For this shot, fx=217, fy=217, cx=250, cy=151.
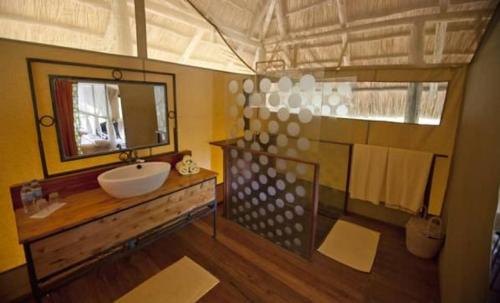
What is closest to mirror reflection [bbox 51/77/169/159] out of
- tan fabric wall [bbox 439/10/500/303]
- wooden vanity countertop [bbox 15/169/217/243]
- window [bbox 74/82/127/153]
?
window [bbox 74/82/127/153]

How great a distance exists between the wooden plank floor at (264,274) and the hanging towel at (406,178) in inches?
16.9

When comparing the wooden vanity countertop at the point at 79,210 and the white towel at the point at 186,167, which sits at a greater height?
the white towel at the point at 186,167

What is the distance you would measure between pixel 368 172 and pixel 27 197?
3079 mm

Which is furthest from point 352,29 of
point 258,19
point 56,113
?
point 56,113

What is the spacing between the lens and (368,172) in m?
2.59

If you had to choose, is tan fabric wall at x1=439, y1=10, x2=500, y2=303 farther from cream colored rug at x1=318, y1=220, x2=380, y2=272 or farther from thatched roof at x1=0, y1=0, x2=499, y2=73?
cream colored rug at x1=318, y1=220, x2=380, y2=272

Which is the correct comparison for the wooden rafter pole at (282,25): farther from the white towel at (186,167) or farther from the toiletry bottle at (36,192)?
the toiletry bottle at (36,192)

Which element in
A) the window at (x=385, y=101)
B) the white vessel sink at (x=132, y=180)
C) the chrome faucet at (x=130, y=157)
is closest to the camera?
the white vessel sink at (x=132, y=180)

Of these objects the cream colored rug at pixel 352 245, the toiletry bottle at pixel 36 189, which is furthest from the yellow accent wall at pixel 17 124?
the cream colored rug at pixel 352 245

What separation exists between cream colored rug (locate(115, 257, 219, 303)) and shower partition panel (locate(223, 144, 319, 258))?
76cm

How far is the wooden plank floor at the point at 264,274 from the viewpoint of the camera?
64.8 inches

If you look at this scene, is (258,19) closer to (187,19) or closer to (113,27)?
(187,19)

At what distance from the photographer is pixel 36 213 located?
1.35 meters

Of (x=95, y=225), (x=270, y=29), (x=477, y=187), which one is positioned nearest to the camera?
(x=477, y=187)
